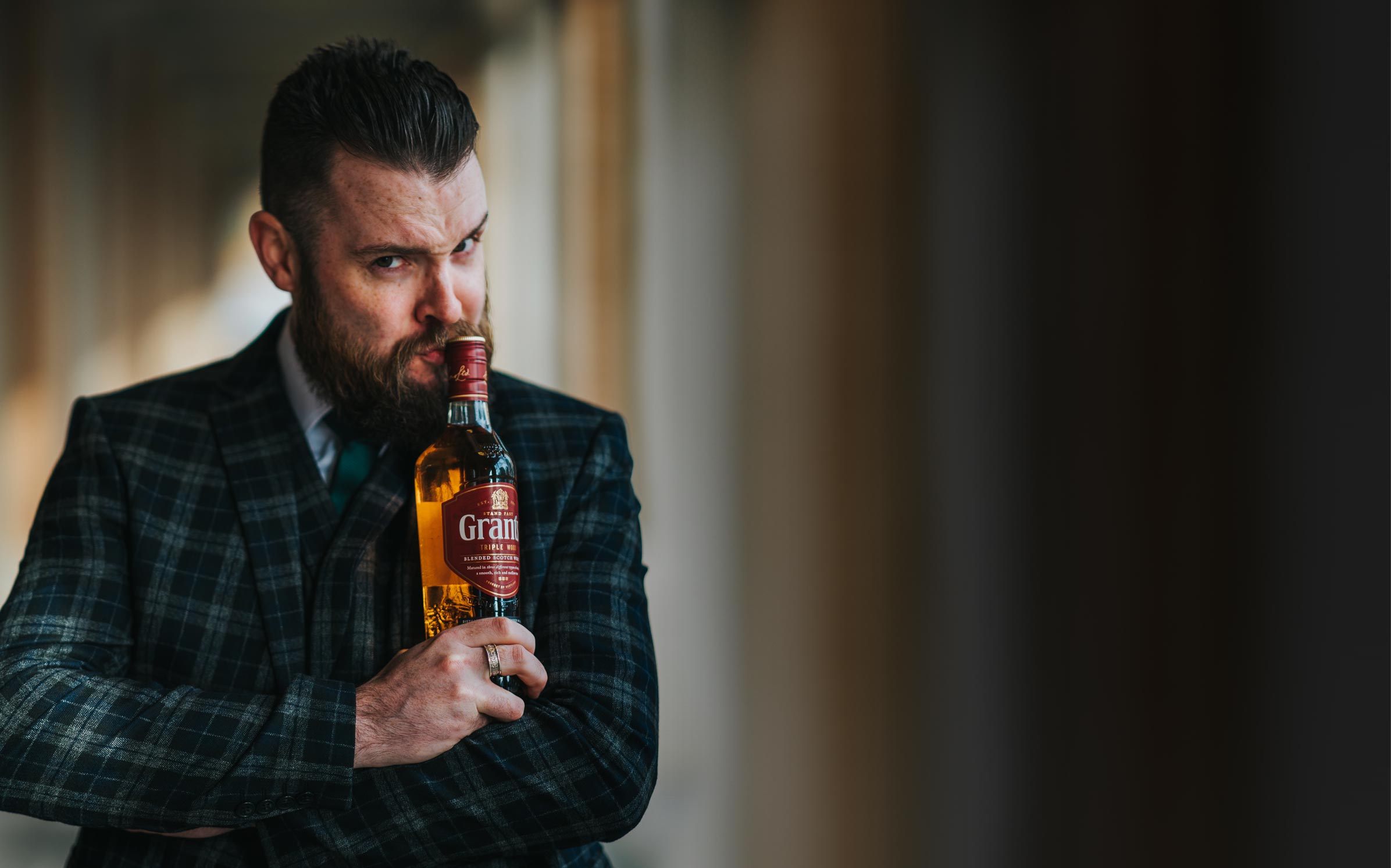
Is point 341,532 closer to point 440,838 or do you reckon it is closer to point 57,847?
point 440,838

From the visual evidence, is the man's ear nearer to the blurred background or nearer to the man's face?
the man's face

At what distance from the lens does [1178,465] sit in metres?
1.52

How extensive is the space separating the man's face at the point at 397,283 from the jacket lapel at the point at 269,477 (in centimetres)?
11

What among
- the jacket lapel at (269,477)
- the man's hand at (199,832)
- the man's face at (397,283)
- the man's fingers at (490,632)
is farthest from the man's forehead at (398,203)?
the man's hand at (199,832)

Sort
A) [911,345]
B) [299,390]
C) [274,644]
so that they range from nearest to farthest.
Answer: [274,644] < [299,390] < [911,345]

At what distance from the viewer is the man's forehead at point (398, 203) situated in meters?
1.08

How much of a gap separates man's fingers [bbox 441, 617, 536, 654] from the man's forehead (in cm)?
35

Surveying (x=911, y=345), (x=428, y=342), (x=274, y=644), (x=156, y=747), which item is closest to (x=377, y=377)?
(x=428, y=342)

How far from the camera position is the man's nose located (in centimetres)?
110

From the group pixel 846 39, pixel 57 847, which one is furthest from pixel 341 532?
pixel 57 847

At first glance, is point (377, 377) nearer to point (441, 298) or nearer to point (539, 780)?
point (441, 298)

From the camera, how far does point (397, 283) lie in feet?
3.65

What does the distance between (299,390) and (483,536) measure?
1.16 feet

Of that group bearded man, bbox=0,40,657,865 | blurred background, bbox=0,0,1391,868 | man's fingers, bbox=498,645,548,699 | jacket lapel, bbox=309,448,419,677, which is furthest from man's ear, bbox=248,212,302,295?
blurred background, bbox=0,0,1391,868
